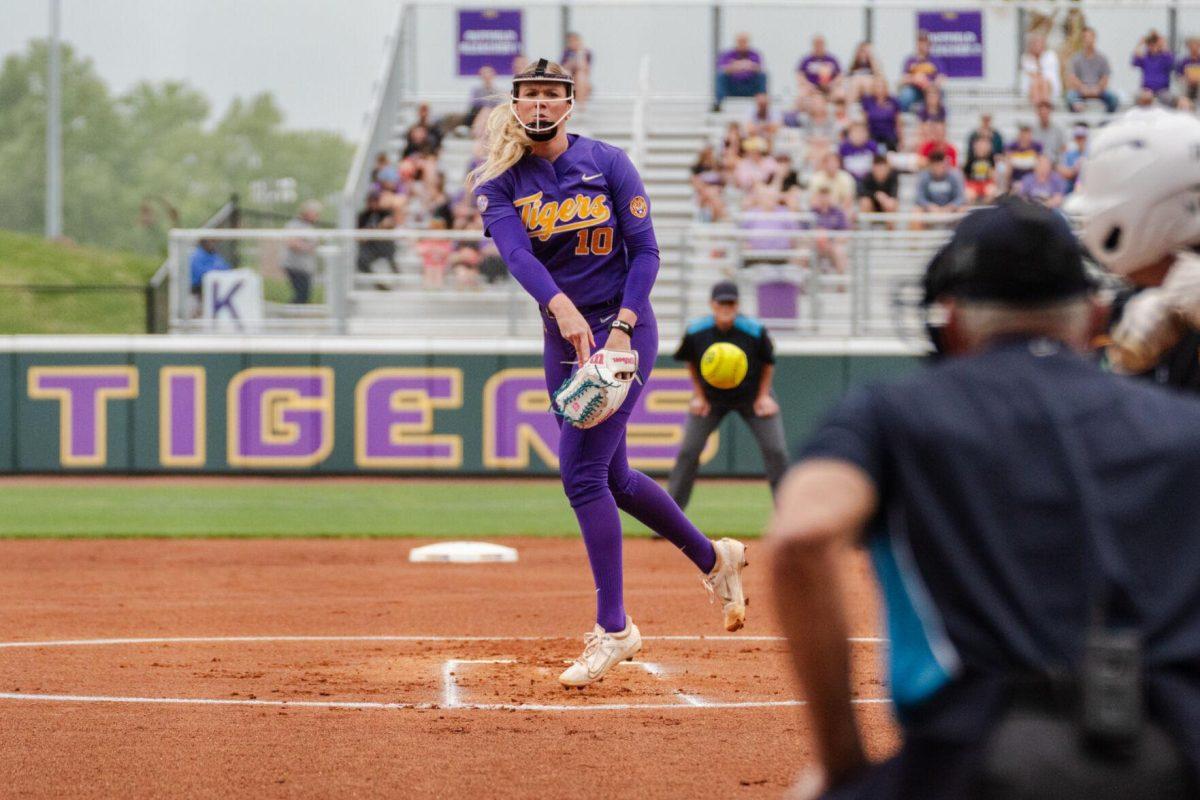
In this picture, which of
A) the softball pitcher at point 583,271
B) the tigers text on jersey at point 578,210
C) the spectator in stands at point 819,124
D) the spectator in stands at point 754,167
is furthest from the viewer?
the spectator in stands at point 819,124

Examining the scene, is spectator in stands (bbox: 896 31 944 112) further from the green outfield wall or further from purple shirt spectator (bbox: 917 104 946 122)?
the green outfield wall

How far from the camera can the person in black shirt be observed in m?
14.6

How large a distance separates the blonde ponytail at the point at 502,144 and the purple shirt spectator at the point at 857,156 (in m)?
16.2

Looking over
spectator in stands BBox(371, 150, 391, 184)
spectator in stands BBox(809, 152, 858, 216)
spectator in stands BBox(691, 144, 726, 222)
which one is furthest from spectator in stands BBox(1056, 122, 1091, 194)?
spectator in stands BBox(371, 150, 391, 184)

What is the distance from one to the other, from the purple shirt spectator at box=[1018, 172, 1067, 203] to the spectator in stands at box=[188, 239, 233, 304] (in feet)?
33.2

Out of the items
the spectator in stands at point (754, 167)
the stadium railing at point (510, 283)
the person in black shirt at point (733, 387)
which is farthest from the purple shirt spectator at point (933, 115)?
the person in black shirt at point (733, 387)

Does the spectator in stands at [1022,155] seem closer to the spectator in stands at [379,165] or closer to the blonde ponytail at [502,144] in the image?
the spectator in stands at [379,165]

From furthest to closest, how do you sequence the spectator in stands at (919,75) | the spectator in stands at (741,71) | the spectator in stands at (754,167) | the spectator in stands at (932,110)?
the spectator in stands at (741,71) → the spectator in stands at (919,75) → the spectator in stands at (932,110) → the spectator in stands at (754,167)

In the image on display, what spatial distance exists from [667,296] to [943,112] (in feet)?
18.1

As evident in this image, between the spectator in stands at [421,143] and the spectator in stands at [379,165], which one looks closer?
the spectator in stands at [379,165]

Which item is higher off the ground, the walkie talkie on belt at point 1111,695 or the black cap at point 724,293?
the black cap at point 724,293

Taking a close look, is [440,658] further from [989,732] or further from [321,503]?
[321,503]

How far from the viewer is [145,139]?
11550cm

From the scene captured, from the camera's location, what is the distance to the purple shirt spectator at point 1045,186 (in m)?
21.5
